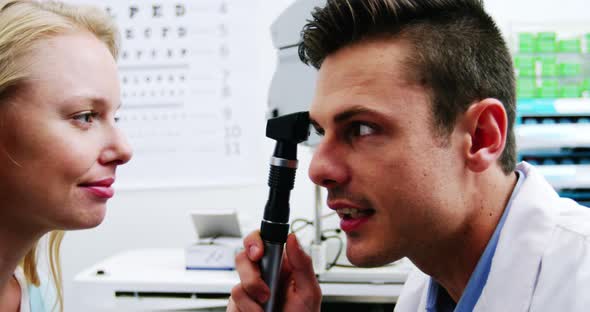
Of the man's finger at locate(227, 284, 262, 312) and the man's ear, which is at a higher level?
the man's ear

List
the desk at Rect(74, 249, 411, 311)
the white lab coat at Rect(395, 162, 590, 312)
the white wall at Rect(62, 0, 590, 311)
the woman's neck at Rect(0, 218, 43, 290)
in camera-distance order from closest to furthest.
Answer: the white lab coat at Rect(395, 162, 590, 312)
the woman's neck at Rect(0, 218, 43, 290)
the desk at Rect(74, 249, 411, 311)
the white wall at Rect(62, 0, 590, 311)

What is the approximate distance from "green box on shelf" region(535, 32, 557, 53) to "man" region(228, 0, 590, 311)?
1.07 m

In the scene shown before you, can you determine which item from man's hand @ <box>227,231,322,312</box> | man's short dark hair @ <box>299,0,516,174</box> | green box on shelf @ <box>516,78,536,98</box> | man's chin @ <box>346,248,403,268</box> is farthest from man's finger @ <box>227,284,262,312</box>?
green box on shelf @ <box>516,78,536,98</box>

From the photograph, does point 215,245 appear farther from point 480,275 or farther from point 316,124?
point 480,275

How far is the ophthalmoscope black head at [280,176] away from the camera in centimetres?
75

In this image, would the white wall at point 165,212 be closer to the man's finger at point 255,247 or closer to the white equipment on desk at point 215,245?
the white equipment on desk at point 215,245

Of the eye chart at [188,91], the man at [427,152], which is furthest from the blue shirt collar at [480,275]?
the eye chart at [188,91]

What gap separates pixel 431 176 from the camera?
0.73 metres

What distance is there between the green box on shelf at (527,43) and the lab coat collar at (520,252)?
3.77 feet

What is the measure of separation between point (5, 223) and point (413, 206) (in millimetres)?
676

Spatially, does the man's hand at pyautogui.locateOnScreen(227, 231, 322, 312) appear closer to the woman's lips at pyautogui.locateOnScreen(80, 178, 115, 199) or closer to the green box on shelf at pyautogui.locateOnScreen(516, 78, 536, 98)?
the woman's lips at pyautogui.locateOnScreen(80, 178, 115, 199)

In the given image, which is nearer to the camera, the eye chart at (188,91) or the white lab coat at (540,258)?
the white lab coat at (540,258)

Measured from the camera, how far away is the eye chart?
2053mm

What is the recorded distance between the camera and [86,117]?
2.68 feet
